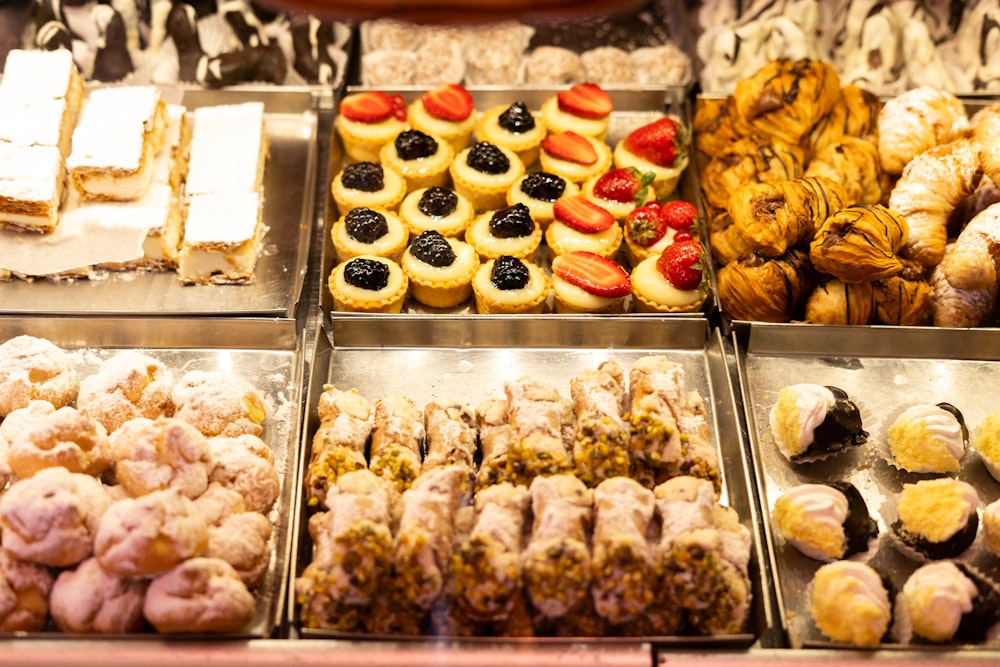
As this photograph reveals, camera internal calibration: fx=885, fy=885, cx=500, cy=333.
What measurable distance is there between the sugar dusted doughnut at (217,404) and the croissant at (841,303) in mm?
2212

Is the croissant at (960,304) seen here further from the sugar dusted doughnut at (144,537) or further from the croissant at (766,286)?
the sugar dusted doughnut at (144,537)

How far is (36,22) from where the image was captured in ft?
15.5

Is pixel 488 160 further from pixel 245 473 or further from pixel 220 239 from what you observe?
pixel 245 473

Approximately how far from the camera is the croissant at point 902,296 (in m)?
3.51

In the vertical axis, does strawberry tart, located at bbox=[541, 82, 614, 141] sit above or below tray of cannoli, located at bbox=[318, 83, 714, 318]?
above

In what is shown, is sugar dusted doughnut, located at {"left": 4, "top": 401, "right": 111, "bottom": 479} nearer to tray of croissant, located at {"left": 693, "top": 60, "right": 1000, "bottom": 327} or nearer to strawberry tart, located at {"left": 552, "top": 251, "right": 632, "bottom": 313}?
strawberry tart, located at {"left": 552, "top": 251, "right": 632, "bottom": 313}

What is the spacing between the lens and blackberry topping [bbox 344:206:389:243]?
3816 millimetres

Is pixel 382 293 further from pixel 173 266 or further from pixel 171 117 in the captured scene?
pixel 171 117

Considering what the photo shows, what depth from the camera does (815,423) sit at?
310 cm

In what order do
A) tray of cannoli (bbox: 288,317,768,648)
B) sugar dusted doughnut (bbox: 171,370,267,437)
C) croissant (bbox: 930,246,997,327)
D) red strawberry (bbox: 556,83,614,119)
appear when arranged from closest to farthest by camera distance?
tray of cannoli (bbox: 288,317,768,648) < sugar dusted doughnut (bbox: 171,370,267,437) < croissant (bbox: 930,246,997,327) < red strawberry (bbox: 556,83,614,119)

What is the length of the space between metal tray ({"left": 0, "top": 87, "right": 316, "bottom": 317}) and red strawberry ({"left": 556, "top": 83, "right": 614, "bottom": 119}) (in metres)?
1.30

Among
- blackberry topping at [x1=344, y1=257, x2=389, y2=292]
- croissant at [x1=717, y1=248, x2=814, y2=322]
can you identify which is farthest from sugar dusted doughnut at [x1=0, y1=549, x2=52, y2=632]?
croissant at [x1=717, y1=248, x2=814, y2=322]

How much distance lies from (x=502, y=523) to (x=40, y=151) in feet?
9.07

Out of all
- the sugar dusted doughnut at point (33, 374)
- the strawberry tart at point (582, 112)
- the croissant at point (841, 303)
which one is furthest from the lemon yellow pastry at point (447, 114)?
the sugar dusted doughnut at point (33, 374)
